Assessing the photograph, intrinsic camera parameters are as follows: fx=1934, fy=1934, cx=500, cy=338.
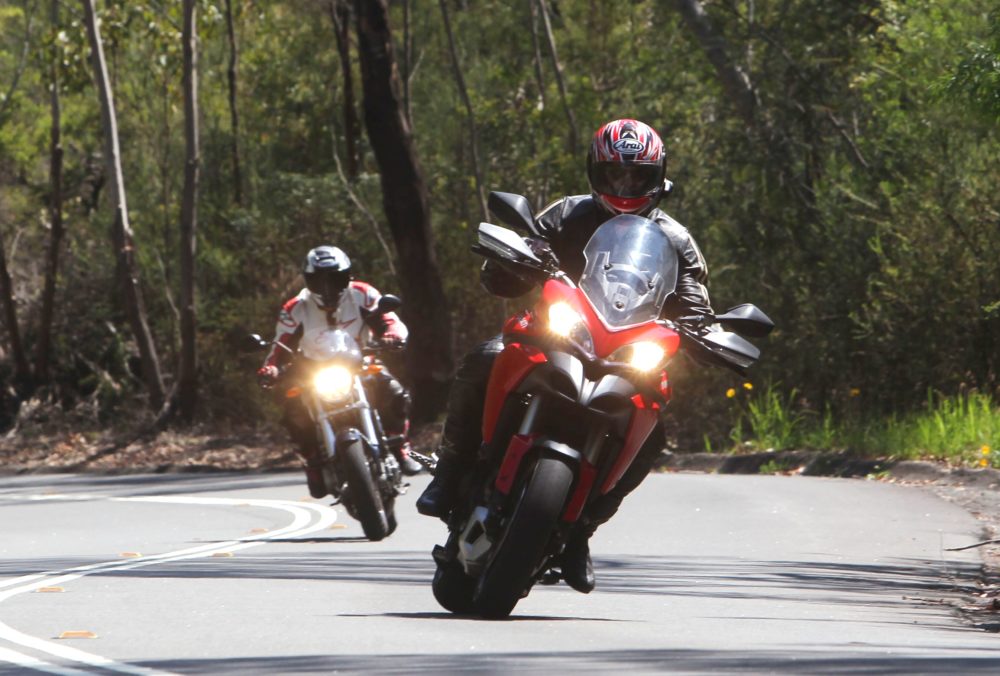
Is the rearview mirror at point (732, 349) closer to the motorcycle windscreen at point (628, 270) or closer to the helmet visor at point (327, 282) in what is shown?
the motorcycle windscreen at point (628, 270)

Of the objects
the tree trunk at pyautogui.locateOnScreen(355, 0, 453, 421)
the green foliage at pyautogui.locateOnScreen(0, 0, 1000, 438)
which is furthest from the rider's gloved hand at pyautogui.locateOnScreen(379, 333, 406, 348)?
the tree trunk at pyautogui.locateOnScreen(355, 0, 453, 421)

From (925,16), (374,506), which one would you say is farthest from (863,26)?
(374,506)

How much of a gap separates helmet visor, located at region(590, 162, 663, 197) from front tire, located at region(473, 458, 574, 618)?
4.81 ft

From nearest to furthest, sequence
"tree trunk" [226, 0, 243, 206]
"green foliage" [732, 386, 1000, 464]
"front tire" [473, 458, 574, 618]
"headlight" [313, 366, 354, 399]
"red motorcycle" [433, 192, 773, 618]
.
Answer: "front tire" [473, 458, 574, 618], "red motorcycle" [433, 192, 773, 618], "headlight" [313, 366, 354, 399], "green foliage" [732, 386, 1000, 464], "tree trunk" [226, 0, 243, 206]

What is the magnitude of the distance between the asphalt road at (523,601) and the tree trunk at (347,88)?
54.0ft

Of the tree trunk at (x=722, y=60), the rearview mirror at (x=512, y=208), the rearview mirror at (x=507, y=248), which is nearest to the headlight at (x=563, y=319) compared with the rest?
the rearview mirror at (x=507, y=248)

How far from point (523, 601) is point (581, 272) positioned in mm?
1655

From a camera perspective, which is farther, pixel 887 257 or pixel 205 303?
pixel 205 303

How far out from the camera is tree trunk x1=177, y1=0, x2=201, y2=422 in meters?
26.1

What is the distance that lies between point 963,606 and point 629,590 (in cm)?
157

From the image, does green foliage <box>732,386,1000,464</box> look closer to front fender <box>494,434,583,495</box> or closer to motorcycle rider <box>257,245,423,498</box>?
motorcycle rider <box>257,245,423,498</box>

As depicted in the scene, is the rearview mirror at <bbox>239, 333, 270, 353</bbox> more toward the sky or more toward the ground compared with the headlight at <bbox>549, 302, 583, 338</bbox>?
more toward the ground

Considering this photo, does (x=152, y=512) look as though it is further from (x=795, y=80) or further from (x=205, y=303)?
(x=205, y=303)

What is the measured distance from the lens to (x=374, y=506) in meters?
12.2
